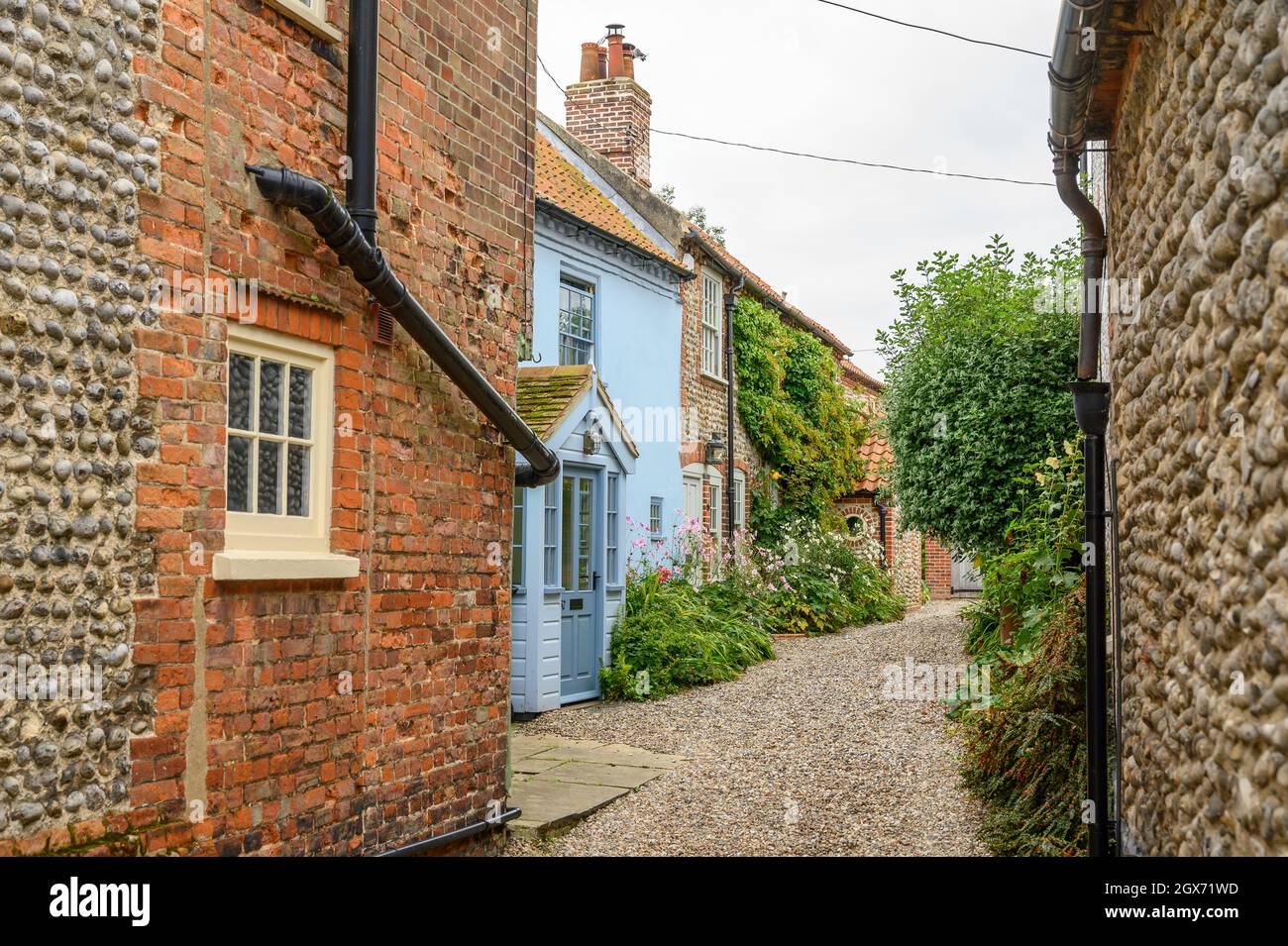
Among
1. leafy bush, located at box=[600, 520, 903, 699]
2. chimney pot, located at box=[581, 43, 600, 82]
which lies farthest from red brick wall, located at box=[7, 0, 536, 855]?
chimney pot, located at box=[581, 43, 600, 82]

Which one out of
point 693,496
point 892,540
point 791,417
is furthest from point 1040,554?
point 892,540

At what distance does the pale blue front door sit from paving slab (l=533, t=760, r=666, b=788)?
9.10ft

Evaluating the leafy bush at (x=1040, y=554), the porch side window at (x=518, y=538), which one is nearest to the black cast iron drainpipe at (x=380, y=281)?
the porch side window at (x=518, y=538)

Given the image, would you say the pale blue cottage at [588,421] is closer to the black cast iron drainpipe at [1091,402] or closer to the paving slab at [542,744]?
the paving slab at [542,744]

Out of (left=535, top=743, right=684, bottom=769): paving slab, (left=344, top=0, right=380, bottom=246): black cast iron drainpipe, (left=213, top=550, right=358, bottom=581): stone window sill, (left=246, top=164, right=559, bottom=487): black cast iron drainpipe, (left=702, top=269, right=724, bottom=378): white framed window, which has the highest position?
(left=702, top=269, right=724, bottom=378): white framed window

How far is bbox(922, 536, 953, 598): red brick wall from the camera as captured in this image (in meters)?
28.3

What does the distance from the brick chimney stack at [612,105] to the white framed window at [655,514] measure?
5606 mm

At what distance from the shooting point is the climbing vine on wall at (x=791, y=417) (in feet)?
65.9

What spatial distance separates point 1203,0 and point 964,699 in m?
7.94

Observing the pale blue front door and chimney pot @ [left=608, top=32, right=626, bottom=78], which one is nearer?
the pale blue front door

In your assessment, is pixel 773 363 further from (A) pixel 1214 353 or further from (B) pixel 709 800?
(A) pixel 1214 353

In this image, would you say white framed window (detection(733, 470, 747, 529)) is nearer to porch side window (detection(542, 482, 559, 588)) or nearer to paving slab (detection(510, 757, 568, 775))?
porch side window (detection(542, 482, 559, 588))

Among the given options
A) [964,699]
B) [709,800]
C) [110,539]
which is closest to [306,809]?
[110,539]

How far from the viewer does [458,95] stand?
7035mm
